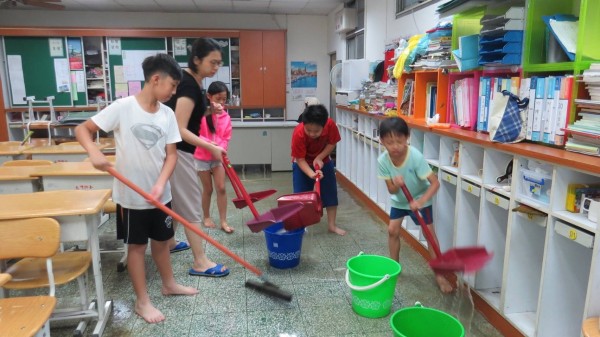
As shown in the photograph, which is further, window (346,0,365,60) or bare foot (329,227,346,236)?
window (346,0,365,60)

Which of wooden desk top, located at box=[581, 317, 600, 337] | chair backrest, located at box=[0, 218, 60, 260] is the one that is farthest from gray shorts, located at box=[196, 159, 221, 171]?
wooden desk top, located at box=[581, 317, 600, 337]

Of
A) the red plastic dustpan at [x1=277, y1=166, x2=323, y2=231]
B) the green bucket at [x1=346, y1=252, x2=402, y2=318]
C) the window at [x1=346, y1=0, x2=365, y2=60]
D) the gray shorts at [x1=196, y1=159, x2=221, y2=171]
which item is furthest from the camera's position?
the window at [x1=346, y1=0, x2=365, y2=60]

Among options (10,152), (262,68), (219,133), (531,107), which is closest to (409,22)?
(219,133)

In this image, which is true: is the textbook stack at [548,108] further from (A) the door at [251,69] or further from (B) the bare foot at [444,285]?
(A) the door at [251,69]

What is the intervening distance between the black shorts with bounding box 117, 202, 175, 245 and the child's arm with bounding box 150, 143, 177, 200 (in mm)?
148

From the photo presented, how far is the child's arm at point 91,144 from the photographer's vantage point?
194 cm

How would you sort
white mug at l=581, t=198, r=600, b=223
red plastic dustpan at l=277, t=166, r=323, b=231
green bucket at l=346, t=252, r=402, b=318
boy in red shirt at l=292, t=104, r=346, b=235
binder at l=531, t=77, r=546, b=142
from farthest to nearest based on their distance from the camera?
boy in red shirt at l=292, t=104, r=346, b=235
red plastic dustpan at l=277, t=166, r=323, b=231
green bucket at l=346, t=252, r=402, b=318
binder at l=531, t=77, r=546, b=142
white mug at l=581, t=198, r=600, b=223

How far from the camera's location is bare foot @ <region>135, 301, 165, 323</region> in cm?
234

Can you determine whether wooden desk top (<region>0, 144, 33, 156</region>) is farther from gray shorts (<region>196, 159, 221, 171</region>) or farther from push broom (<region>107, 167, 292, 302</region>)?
push broom (<region>107, 167, 292, 302</region>)

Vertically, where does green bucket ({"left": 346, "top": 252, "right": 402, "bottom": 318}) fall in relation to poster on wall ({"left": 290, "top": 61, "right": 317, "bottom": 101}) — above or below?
below

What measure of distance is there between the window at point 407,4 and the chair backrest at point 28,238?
331 centimetres

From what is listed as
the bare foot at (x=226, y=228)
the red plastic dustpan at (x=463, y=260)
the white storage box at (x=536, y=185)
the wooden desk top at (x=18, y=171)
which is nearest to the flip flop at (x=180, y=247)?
the bare foot at (x=226, y=228)

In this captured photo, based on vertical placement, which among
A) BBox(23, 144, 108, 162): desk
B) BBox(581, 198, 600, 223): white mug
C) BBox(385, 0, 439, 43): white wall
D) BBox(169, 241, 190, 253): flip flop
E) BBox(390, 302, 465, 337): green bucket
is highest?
BBox(385, 0, 439, 43): white wall

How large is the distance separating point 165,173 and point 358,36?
4.63 metres
